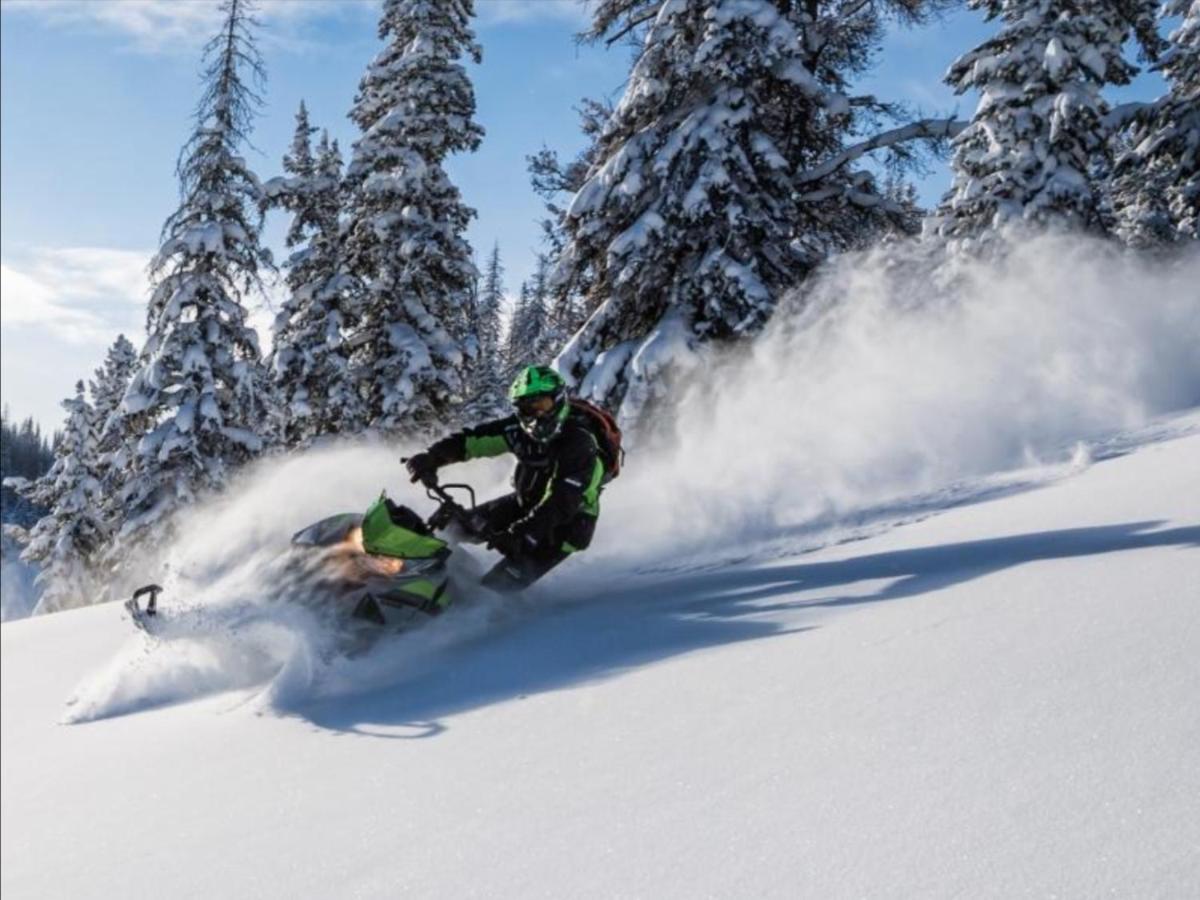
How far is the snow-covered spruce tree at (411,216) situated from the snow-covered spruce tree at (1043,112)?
11613mm

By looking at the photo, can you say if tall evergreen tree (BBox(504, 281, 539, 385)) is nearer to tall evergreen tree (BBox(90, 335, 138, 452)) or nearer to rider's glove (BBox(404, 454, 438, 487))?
tall evergreen tree (BBox(90, 335, 138, 452))

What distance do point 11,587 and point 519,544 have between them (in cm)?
7951

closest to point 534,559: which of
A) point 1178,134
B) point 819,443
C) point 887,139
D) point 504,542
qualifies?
point 504,542


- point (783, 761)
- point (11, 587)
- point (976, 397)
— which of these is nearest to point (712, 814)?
point (783, 761)

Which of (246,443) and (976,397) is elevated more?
(246,443)

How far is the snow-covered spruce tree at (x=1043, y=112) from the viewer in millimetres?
15453

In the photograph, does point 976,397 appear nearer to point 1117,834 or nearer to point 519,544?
point 519,544

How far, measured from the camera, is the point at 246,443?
2077 cm

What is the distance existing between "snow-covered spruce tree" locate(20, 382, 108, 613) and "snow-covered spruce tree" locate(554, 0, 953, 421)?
24421 mm

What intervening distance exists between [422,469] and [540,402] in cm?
105

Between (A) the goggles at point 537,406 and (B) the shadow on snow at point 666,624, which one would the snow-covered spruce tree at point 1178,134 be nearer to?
(B) the shadow on snow at point 666,624

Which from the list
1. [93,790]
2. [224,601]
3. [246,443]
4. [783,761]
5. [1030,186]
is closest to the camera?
[783,761]

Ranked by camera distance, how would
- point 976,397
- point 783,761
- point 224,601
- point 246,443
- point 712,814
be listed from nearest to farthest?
point 712,814 < point 783,761 < point 224,601 < point 976,397 < point 246,443

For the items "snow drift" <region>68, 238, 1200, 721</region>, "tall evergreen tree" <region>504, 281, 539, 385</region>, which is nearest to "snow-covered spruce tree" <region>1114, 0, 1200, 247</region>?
"snow drift" <region>68, 238, 1200, 721</region>
